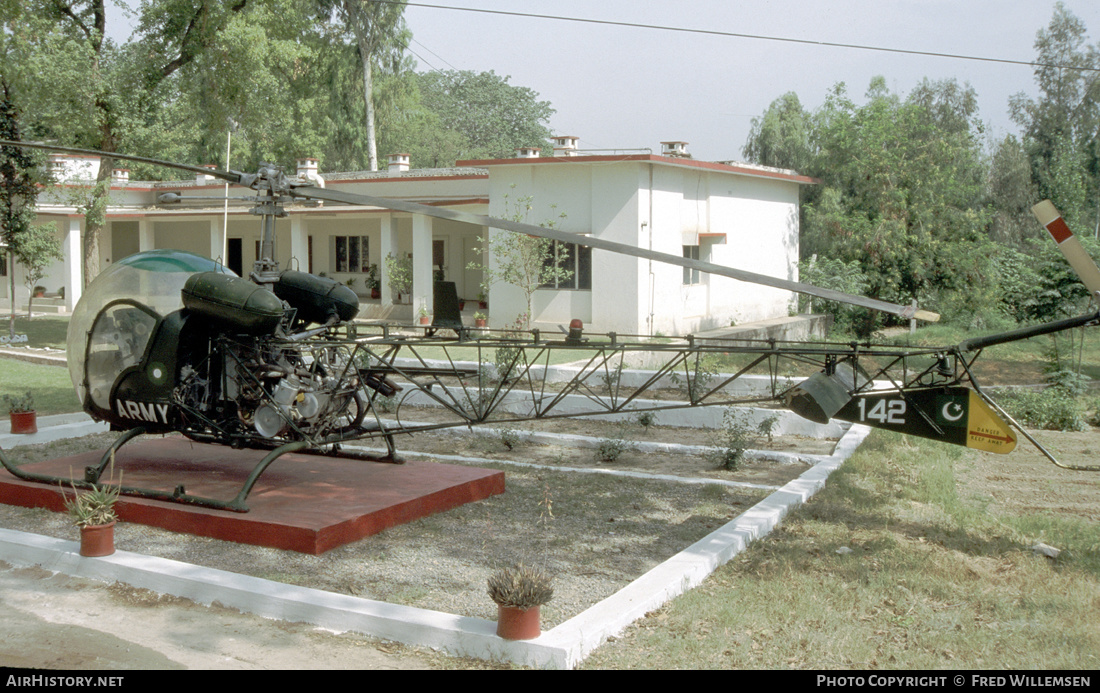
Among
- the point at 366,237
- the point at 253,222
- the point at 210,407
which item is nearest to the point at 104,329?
the point at 210,407

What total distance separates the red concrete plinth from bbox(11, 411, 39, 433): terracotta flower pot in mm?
2457

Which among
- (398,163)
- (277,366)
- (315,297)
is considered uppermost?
(398,163)

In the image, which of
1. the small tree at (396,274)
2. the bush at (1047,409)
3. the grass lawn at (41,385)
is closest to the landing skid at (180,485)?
the grass lawn at (41,385)

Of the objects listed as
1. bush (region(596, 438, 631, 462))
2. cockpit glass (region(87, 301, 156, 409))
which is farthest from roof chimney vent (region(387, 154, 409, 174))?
cockpit glass (region(87, 301, 156, 409))

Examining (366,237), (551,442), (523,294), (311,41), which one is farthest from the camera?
(311,41)

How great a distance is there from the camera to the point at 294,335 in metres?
7.96

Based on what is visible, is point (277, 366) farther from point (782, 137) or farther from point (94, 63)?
point (782, 137)

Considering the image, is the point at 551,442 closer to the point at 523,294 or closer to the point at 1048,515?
the point at 1048,515

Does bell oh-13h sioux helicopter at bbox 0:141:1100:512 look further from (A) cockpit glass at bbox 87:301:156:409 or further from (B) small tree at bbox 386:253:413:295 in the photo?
(B) small tree at bbox 386:253:413:295

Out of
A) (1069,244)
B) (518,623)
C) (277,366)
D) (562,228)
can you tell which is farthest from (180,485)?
(562,228)

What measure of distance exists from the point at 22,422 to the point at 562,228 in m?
13.8

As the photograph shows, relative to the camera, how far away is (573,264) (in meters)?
23.0

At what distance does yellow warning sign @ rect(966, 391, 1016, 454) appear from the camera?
6844mm

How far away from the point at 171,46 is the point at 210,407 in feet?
53.5
